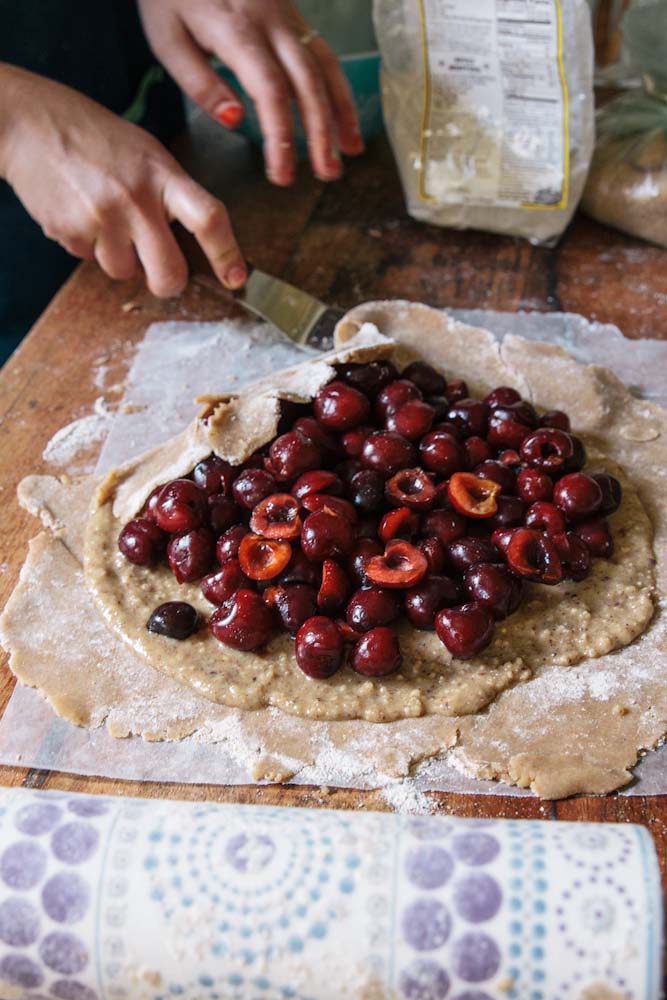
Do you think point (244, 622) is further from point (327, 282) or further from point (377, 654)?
point (327, 282)

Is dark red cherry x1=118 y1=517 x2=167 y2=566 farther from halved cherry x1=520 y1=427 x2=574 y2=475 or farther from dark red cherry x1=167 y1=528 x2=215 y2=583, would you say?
halved cherry x1=520 y1=427 x2=574 y2=475

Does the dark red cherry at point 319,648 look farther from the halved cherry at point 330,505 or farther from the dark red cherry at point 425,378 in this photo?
the dark red cherry at point 425,378

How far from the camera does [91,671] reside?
1.51 m

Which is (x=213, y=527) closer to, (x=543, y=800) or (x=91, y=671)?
(x=91, y=671)

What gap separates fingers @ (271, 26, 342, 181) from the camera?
7.52 ft

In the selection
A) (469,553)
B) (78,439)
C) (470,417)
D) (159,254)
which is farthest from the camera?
(159,254)

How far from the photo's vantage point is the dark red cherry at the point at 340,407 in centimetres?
172

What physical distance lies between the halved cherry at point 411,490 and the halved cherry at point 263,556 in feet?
0.67

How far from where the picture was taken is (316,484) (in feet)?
5.27

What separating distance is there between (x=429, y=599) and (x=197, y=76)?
158cm

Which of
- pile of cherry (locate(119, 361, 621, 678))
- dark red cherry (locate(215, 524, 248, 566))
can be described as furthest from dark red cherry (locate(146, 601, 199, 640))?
dark red cherry (locate(215, 524, 248, 566))

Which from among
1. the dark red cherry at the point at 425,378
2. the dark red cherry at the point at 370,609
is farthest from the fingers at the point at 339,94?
the dark red cherry at the point at 370,609

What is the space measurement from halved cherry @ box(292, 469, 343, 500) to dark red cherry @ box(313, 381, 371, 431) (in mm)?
130

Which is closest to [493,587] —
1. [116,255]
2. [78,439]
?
[78,439]
